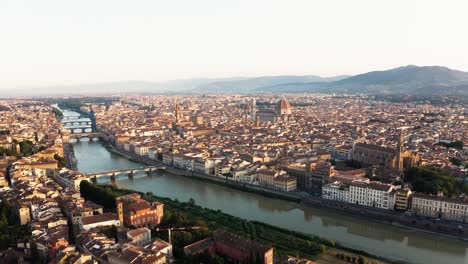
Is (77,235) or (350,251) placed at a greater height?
(77,235)

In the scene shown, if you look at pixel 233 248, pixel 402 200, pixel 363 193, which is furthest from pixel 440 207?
pixel 233 248

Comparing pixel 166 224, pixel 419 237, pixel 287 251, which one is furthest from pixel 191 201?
pixel 419 237

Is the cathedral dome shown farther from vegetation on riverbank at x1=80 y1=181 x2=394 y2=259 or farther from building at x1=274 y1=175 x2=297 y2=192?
vegetation on riverbank at x1=80 y1=181 x2=394 y2=259

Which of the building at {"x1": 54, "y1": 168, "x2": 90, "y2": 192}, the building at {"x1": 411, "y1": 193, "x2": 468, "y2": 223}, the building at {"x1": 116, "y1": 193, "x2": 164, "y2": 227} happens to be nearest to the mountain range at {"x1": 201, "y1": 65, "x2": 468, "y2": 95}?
the building at {"x1": 411, "y1": 193, "x2": 468, "y2": 223}

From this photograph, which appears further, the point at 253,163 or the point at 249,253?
the point at 253,163

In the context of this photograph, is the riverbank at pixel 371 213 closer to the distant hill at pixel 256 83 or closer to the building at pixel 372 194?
the building at pixel 372 194

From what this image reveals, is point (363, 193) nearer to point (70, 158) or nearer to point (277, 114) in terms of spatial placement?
point (70, 158)

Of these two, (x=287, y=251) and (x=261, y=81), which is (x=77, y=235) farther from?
(x=261, y=81)
